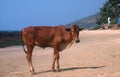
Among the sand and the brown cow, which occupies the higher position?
the brown cow

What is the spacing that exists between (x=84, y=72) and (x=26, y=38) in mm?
2620

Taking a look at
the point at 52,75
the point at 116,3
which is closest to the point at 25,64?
the point at 52,75

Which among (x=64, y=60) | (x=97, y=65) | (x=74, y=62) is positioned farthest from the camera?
(x=64, y=60)

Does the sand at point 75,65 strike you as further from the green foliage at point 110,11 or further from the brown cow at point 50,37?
the green foliage at point 110,11

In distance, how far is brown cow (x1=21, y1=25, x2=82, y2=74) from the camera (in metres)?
13.4

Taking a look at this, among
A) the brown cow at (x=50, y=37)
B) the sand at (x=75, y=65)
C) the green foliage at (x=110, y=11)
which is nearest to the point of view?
the sand at (x=75, y=65)

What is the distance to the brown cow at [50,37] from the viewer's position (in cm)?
1343

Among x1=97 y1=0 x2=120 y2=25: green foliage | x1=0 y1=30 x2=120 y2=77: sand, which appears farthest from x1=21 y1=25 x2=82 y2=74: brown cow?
x1=97 y1=0 x2=120 y2=25: green foliage

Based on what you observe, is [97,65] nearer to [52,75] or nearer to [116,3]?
[52,75]

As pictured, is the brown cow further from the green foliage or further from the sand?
the green foliage

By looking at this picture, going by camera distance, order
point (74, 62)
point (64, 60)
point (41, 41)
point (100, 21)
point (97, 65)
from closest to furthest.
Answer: point (41, 41)
point (97, 65)
point (74, 62)
point (64, 60)
point (100, 21)

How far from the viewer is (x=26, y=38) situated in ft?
44.2

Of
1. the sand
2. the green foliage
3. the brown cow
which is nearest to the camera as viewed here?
the sand

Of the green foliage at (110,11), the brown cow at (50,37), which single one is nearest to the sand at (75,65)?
the brown cow at (50,37)
